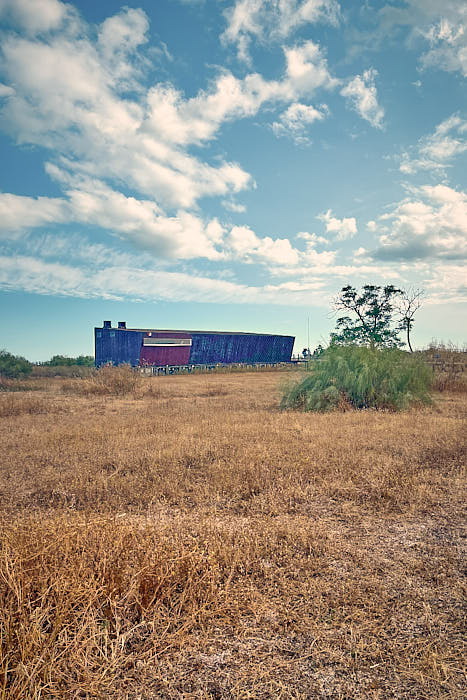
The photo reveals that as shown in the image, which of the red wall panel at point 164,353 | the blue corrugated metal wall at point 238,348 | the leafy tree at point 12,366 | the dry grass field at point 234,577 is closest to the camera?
the dry grass field at point 234,577

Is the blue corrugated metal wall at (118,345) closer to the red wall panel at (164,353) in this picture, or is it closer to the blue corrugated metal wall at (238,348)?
the red wall panel at (164,353)

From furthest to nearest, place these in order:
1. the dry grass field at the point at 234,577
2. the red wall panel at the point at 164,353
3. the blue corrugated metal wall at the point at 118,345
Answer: the red wall panel at the point at 164,353 → the blue corrugated metal wall at the point at 118,345 → the dry grass field at the point at 234,577

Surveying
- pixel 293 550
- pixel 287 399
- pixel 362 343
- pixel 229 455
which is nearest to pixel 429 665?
pixel 293 550

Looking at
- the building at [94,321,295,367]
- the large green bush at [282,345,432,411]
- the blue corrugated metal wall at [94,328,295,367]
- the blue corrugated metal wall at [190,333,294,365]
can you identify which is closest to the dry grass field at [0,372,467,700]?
the large green bush at [282,345,432,411]

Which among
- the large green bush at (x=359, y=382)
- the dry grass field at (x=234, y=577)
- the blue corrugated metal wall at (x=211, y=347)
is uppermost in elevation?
the blue corrugated metal wall at (x=211, y=347)

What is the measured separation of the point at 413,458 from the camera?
7.32 meters

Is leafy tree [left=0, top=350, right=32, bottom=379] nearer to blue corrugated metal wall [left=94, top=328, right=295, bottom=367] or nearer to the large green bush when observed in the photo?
blue corrugated metal wall [left=94, top=328, right=295, bottom=367]

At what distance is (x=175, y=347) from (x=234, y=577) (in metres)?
32.2

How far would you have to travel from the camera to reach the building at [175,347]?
3306cm

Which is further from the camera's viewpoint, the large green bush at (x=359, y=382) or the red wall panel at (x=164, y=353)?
the red wall panel at (x=164, y=353)

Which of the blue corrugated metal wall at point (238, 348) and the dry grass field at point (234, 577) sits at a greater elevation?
the blue corrugated metal wall at point (238, 348)

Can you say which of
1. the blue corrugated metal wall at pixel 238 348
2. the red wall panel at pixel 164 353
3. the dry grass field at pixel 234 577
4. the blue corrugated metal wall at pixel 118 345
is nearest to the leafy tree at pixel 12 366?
the blue corrugated metal wall at pixel 118 345

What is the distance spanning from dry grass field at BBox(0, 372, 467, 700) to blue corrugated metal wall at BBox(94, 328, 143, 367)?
26.0 m

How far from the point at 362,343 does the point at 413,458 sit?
8218 millimetres
